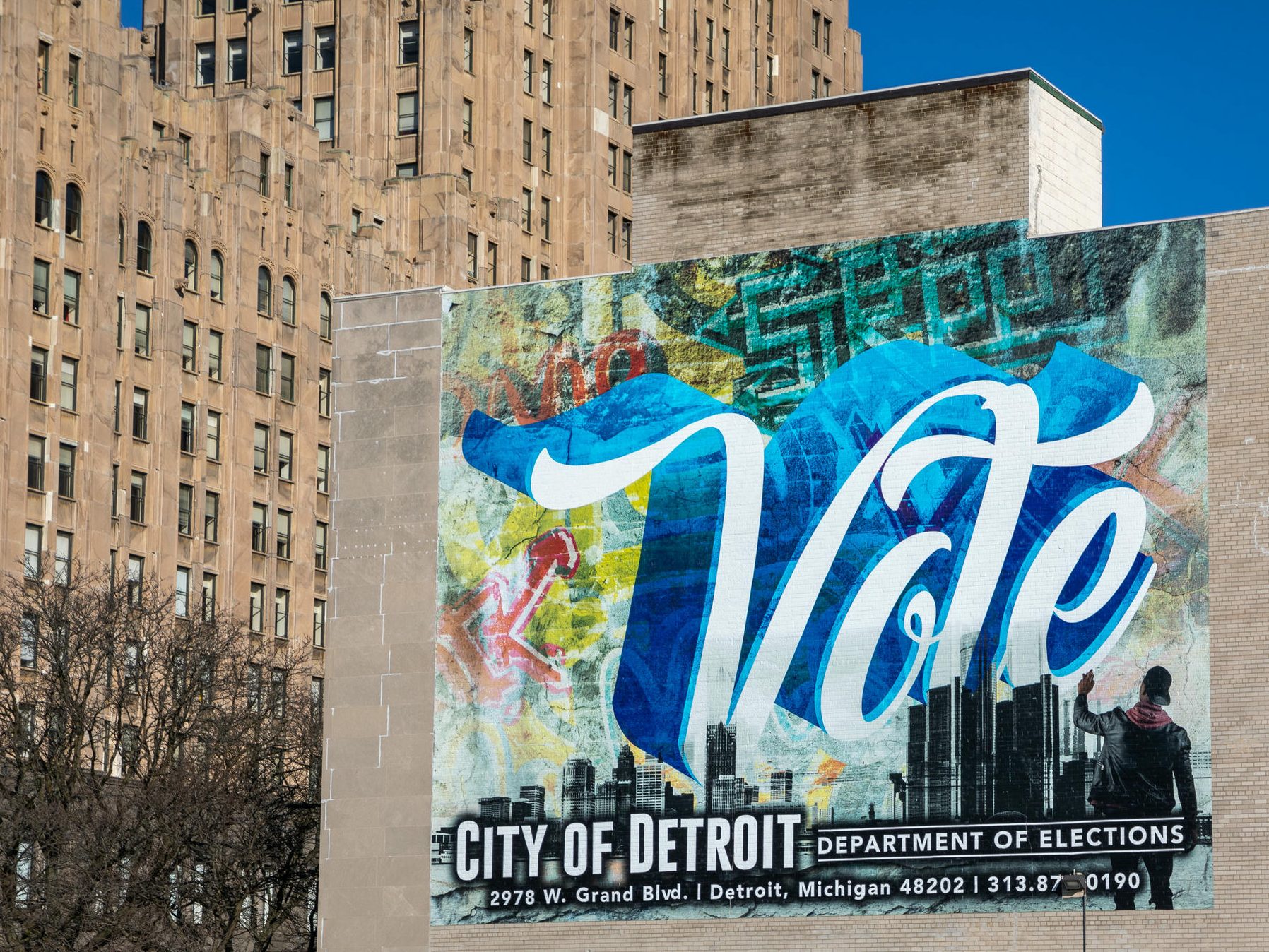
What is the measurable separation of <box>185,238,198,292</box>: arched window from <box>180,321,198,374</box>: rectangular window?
61.3 inches

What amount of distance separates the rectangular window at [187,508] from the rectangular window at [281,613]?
588 cm

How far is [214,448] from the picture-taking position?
101 m

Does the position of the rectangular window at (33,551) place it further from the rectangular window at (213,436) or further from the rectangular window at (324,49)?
the rectangular window at (324,49)

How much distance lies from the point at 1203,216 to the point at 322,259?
65.0 meters

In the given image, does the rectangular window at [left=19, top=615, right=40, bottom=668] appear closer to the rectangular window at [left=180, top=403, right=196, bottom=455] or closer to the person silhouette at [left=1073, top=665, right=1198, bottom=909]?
the rectangular window at [left=180, top=403, right=196, bottom=455]

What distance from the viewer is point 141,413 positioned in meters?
95.9

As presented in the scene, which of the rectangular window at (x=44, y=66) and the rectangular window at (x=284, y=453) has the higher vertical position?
the rectangular window at (x=44, y=66)

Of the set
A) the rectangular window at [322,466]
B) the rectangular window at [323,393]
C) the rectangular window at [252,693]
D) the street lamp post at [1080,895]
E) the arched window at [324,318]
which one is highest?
the arched window at [324,318]

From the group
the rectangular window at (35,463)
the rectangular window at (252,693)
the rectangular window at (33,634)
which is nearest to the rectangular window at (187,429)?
the rectangular window at (35,463)

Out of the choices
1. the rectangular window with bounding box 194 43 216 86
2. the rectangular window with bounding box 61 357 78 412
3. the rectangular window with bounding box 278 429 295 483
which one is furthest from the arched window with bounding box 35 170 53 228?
the rectangular window with bounding box 194 43 216 86

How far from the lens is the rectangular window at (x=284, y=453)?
343ft

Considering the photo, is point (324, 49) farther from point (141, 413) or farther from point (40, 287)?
point (40, 287)

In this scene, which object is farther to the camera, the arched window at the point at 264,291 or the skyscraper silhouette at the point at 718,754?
the arched window at the point at 264,291

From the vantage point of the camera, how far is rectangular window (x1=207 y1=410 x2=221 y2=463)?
100m
